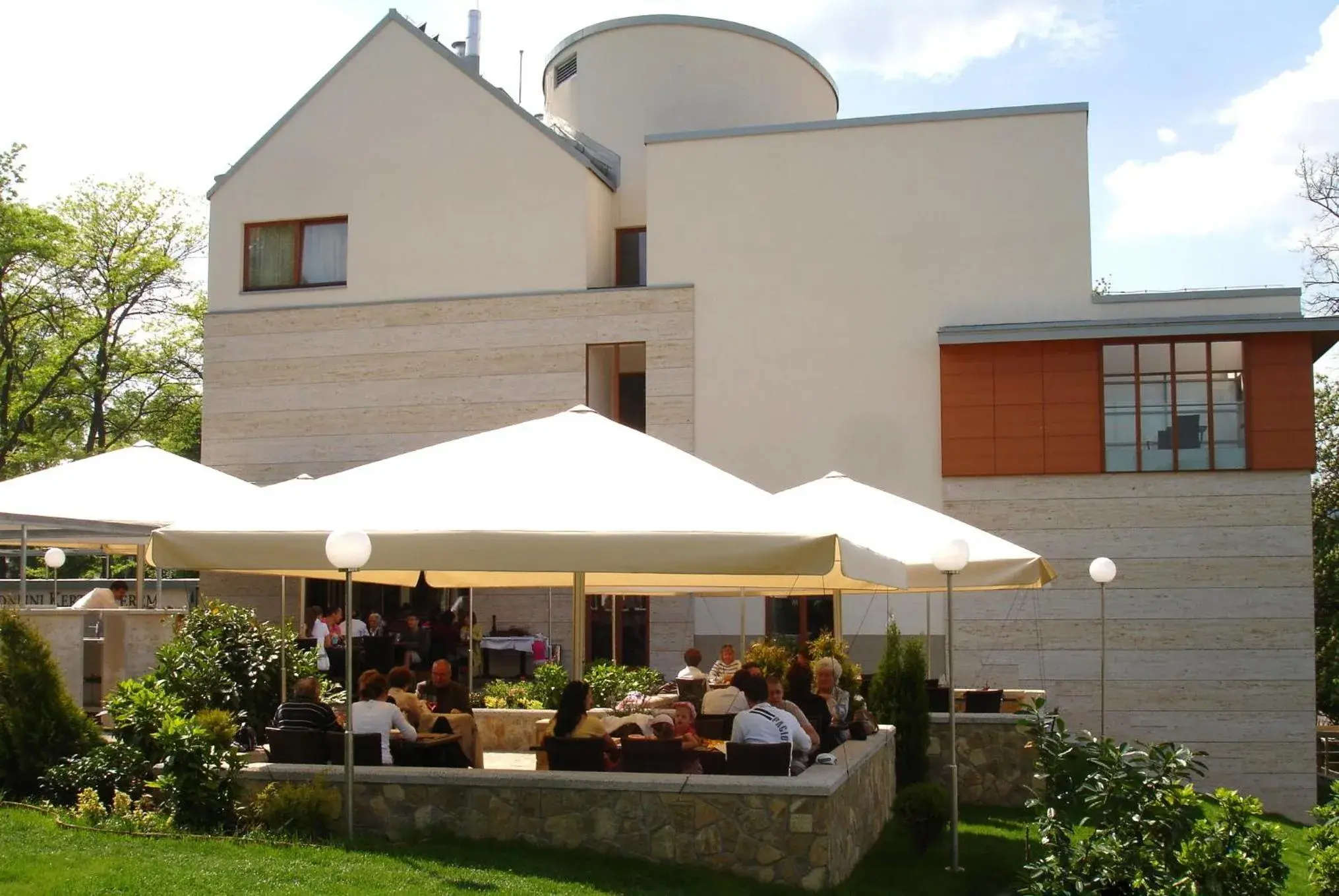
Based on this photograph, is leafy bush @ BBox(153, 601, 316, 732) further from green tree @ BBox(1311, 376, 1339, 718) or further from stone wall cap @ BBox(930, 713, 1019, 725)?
green tree @ BBox(1311, 376, 1339, 718)

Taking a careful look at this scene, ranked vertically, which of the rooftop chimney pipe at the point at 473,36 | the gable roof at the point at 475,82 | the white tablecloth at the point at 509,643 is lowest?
the white tablecloth at the point at 509,643

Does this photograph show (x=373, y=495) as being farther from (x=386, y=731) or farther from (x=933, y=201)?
(x=933, y=201)

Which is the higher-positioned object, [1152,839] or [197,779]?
[197,779]

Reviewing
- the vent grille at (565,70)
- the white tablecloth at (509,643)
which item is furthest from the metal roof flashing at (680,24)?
the white tablecloth at (509,643)

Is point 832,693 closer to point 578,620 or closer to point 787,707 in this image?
point 787,707

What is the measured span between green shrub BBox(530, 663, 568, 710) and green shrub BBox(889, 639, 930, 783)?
183 inches

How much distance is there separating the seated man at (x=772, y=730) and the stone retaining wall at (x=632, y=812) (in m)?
0.38

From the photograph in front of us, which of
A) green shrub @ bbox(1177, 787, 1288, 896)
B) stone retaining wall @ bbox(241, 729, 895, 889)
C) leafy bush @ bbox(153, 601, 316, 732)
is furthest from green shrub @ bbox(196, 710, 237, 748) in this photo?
green shrub @ bbox(1177, 787, 1288, 896)

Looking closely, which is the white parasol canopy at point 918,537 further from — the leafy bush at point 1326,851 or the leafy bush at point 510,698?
the leafy bush at point 510,698

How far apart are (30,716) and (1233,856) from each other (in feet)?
28.3

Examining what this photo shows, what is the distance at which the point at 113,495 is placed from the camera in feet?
53.4

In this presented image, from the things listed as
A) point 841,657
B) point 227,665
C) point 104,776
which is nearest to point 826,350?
point 841,657

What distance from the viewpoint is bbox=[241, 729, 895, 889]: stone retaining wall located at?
9070mm

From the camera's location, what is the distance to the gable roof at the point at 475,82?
2506 cm
